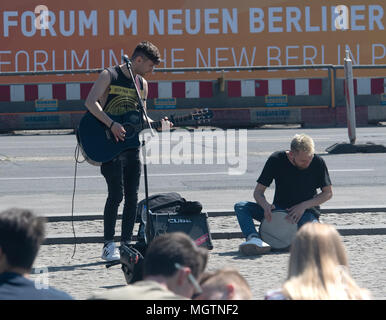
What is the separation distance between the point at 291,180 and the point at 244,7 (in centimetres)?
1165

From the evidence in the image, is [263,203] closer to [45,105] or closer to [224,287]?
[224,287]

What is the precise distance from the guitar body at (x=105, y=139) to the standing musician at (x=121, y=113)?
0.13ft

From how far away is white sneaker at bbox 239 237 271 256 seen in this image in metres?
7.14

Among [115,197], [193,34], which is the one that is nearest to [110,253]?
[115,197]

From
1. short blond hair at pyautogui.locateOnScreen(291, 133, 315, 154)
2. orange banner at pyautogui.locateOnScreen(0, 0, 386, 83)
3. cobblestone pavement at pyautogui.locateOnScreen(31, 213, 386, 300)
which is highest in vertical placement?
orange banner at pyautogui.locateOnScreen(0, 0, 386, 83)

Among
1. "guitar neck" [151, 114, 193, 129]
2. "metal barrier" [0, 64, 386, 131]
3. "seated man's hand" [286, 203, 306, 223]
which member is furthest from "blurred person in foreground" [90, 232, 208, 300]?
"metal barrier" [0, 64, 386, 131]

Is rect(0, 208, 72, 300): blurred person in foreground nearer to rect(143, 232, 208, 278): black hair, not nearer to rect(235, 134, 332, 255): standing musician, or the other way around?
rect(143, 232, 208, 278): black hair

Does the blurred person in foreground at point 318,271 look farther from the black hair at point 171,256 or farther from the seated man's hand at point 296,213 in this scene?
the seated man's hand at point 296,213

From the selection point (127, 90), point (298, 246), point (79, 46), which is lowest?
point (298, 246)

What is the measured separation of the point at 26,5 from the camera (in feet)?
59.5

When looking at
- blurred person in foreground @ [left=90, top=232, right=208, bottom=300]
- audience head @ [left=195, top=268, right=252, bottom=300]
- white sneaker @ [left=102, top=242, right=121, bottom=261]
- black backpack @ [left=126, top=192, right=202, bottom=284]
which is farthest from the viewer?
white sneaker @ [left=102, top=242, right=121, bottom=261]

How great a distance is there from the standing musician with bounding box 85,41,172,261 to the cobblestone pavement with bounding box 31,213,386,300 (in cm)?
34

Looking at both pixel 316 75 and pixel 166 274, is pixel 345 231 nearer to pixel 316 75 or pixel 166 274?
pixel 166 274
